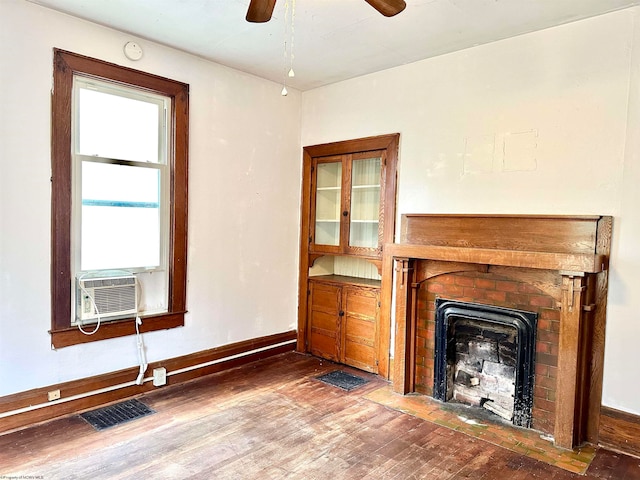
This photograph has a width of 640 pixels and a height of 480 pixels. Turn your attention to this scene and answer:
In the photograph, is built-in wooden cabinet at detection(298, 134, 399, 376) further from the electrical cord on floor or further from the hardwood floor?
the electrical cord on floor

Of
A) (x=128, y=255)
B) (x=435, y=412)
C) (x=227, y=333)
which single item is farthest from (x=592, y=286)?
(x=128, y=255)

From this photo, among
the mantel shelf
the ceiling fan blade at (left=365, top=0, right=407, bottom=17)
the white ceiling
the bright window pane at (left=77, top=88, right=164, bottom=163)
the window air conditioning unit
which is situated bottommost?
the window air conditioning unit

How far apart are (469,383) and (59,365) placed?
125 inches

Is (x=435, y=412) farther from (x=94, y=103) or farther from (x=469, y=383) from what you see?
(x=94, y=103)

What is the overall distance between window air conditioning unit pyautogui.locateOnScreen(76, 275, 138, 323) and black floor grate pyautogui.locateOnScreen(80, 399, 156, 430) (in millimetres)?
684

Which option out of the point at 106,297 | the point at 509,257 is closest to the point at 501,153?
the point at 509,257

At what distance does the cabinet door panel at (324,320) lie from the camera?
4360 mm

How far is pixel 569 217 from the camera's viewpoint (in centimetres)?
286

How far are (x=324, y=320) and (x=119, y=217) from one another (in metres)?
2.27

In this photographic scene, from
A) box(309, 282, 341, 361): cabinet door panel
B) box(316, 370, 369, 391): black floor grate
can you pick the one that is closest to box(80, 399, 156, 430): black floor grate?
box(316, 370, 369, 391): black floor grate

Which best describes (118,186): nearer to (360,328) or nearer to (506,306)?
(360,328)

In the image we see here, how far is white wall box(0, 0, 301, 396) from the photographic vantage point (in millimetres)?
2805

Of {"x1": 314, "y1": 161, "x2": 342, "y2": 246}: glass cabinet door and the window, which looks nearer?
the window

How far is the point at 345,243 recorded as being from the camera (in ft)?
14.0
